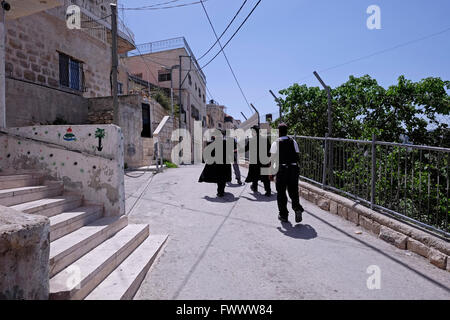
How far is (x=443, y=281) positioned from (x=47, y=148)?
5485mm

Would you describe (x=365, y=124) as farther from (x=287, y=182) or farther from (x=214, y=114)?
(x=214, y=114)

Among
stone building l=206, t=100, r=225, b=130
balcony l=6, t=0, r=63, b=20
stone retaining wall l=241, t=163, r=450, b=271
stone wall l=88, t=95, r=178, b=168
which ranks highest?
stone building l=206, t=100, r=225, b=130

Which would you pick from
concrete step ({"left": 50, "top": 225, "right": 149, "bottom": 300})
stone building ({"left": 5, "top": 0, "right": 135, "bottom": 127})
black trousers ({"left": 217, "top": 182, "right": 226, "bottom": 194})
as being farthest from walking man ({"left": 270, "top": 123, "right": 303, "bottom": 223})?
stone building ({"left": 5, "top": 0, "right": 135, "bottom": 127})

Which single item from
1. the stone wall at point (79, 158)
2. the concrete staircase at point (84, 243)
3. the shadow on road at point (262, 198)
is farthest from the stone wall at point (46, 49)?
the shadow on road at point (262, 198)

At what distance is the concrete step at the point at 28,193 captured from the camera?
3.09 metres

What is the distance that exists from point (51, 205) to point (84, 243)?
0.85 metres

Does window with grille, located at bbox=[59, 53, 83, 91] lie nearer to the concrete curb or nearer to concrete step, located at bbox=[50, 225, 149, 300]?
concrete step, located at bbox=[50, 225, 149, 300]

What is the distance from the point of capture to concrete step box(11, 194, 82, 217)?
10.0 ft

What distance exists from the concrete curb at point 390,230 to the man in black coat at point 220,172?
2.31 m

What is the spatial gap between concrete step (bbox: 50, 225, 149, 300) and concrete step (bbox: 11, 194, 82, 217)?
2.54 ft

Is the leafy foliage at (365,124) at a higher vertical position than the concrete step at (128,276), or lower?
higher

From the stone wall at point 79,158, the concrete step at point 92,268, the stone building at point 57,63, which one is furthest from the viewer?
the stone building at point 57,63

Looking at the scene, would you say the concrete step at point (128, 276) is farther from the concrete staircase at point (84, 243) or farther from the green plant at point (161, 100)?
the green plant at point (161, 100)
